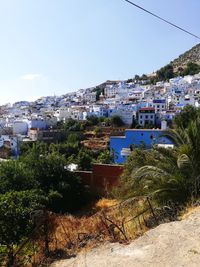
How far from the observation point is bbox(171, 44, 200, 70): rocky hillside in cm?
12499

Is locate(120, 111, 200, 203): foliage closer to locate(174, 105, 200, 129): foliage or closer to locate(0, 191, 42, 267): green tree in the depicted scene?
locate(174, 105, 200, 129): foliage

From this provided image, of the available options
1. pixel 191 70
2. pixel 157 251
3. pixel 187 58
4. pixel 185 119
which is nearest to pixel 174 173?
pixel 157 251

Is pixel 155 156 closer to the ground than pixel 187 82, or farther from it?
closer to the ground

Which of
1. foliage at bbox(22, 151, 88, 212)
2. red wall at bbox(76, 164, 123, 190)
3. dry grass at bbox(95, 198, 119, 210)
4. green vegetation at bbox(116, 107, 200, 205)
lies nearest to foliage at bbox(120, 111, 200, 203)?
green vegetation at bbox(116, 107, 200, 205)

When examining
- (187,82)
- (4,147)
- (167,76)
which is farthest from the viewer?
(167,76)

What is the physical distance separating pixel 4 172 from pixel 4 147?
3897 cm

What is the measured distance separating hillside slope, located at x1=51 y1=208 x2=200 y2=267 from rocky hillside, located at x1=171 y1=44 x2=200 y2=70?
121 m

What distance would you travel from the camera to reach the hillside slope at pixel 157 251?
4.59 meters

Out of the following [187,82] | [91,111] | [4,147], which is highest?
[187,82]

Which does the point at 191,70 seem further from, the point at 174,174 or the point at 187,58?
the point at 174,174

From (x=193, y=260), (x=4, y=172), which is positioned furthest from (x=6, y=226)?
(x=4, y=172)

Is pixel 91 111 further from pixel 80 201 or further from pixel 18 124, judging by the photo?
pixel 80 201

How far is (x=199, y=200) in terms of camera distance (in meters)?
6.88

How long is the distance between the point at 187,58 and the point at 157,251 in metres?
134
